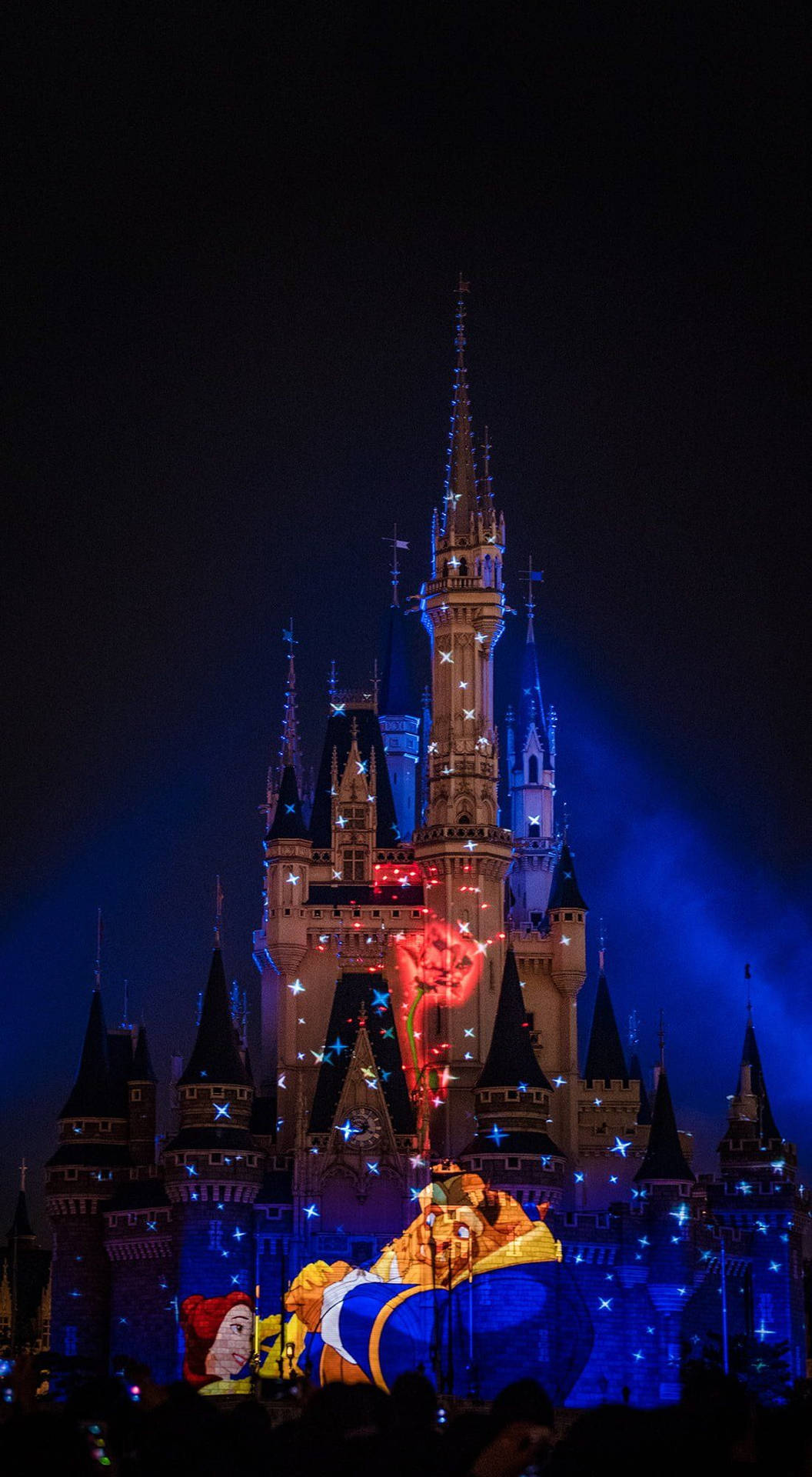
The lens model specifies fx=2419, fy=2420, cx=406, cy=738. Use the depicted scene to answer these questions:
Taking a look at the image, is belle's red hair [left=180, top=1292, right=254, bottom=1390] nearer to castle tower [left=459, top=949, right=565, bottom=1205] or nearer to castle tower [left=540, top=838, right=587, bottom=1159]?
castle tower [left=459, top=949, right=565, bottom=1205]

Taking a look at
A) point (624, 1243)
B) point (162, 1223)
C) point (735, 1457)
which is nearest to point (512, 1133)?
point (624, 1243)

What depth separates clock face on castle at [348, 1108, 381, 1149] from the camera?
62312 millimetres

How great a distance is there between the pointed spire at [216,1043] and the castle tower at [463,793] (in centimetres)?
604

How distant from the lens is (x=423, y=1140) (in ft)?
205

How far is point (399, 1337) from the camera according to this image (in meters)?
59.5

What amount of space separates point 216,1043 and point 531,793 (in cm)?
1902

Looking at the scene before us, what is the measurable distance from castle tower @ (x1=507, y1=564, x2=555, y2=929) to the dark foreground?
194 feet

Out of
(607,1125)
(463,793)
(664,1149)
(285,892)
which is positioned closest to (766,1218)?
(664,1149)

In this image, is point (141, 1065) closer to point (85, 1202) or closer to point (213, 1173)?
point (85, 1202)

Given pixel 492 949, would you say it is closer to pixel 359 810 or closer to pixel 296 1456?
pixel 359 810

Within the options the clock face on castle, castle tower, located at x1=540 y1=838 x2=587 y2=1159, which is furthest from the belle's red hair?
castle tower, located at x1=540 y1=838 x2=587 y2=1159

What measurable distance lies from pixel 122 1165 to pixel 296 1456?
5303 centimetres

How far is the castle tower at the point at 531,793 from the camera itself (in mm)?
75875

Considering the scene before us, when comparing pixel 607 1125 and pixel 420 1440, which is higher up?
pixel 607 1125
